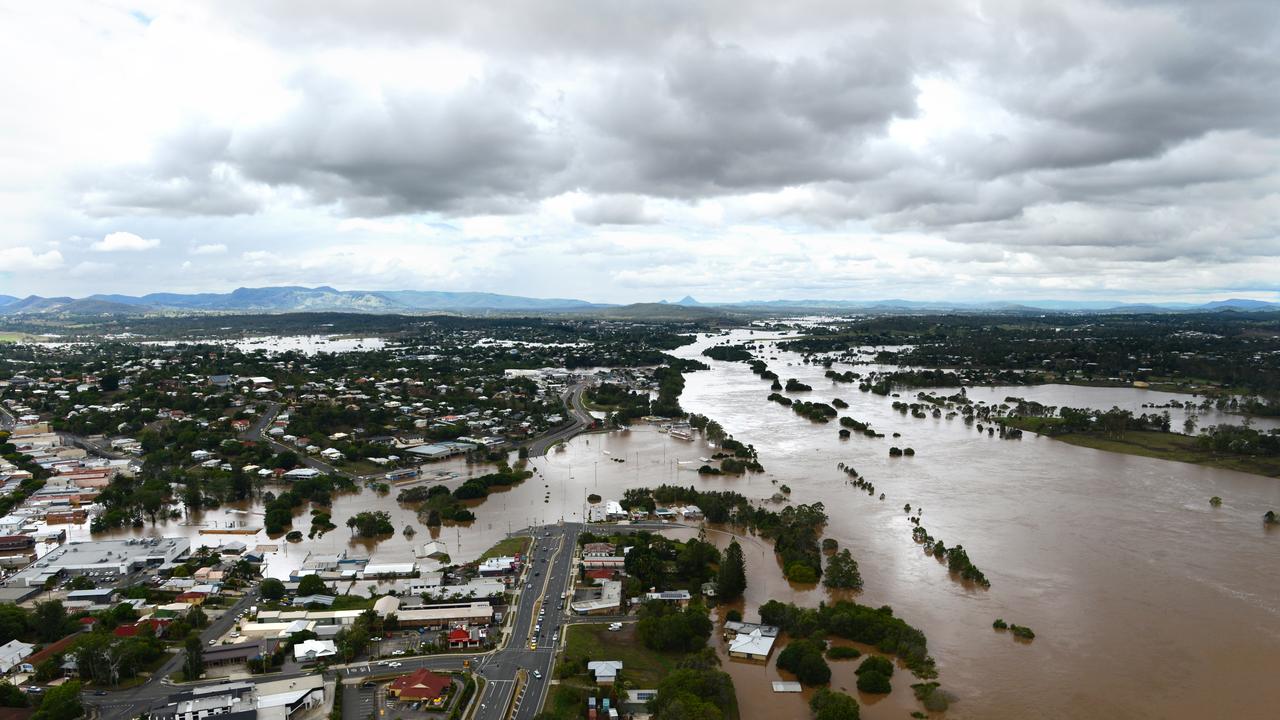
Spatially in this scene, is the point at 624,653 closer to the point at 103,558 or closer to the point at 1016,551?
the point at 1016,551

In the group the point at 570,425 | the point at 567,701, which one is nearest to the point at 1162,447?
the point at 570,425

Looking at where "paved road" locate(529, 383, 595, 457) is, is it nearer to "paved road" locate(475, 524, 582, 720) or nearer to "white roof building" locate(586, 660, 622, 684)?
"paved road" locate(475, 524, 582, 720)

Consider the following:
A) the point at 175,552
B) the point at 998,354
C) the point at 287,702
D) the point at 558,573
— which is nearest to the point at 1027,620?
the point at 558,573

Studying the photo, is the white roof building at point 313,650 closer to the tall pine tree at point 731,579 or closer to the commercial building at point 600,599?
the commercial building at point 600,599

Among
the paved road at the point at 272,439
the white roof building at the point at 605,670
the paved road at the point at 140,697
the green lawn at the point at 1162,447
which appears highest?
the green lawn at the point at 1162,447

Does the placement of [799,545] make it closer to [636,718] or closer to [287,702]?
[636,718]

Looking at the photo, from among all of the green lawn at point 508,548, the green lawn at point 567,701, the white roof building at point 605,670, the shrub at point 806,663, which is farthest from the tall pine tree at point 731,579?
the green lawn at point 508,548

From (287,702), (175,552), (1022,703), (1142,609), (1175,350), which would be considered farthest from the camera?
(1175,350)
